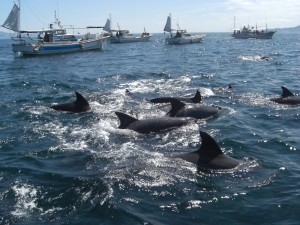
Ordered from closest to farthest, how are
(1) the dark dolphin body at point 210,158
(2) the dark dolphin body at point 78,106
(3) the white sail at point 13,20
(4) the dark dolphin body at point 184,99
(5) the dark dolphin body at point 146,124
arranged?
1. (1) the dark dolphin body at point 210,158
2. (5) the dark dolphin body at point 146,124
3. (2) the dark dolphin body at point 78,106
4. (4) the dark dolphin body at point 184,99
5. (3) the white sail at point 13,20

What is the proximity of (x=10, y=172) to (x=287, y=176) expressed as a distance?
8505 millimetres

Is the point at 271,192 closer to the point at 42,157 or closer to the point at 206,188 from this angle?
the point at 206,188

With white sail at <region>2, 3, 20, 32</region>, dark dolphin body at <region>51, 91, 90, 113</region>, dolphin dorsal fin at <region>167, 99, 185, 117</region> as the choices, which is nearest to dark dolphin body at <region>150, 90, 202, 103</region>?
dolphin dorsal fin at <region>167, 99, 185, 117</region>

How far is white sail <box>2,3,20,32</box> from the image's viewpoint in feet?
252

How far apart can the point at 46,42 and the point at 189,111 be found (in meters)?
56.3

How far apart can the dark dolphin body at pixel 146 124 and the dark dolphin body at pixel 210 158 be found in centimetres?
410

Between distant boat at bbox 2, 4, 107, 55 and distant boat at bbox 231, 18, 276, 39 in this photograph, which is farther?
distant boat at bbox 231, 18, 276, 39

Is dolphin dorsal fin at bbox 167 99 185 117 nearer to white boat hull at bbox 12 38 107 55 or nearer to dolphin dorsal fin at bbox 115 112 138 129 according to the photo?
dolphin dorsal fin at bbox 115 112 138 129

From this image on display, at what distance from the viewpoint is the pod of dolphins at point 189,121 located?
12164 mm

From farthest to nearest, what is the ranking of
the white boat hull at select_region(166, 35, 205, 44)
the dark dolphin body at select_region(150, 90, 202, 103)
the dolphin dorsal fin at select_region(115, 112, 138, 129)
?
the white boat hull at select_region(166, 35, 205, 44) → the dark dolphin body at select_region(150, 90, 202, 103) → the dolphin dorsal fin at select_region(115, 112, 138, 129)

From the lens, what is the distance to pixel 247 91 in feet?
90.0

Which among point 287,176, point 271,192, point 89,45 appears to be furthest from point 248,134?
point 89,45

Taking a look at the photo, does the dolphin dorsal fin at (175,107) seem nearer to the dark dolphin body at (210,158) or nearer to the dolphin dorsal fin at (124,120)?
the dolphin dorsal fin at (124,120)

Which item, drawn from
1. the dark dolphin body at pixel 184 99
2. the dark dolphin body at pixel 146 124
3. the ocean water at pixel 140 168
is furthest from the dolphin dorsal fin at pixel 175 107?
the dark dolphin body at pixel 184 99
